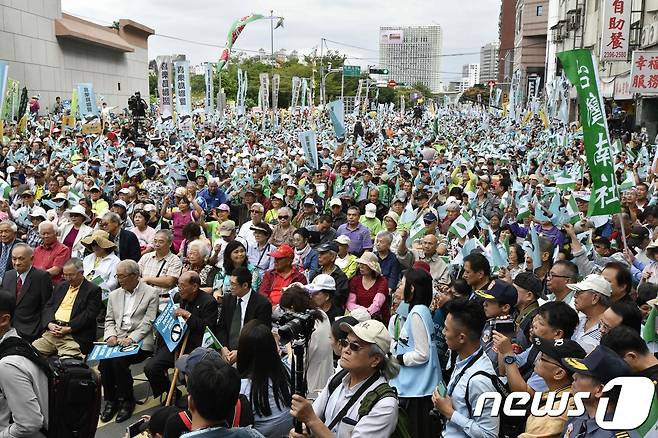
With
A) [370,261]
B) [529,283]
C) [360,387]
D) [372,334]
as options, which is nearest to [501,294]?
[529,283]

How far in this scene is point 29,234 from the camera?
29.5 ft

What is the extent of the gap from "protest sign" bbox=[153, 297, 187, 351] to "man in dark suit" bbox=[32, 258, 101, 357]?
686 millimetres

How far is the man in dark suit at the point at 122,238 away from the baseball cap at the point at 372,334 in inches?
210

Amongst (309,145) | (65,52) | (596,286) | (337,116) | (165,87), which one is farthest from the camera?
(65,52)

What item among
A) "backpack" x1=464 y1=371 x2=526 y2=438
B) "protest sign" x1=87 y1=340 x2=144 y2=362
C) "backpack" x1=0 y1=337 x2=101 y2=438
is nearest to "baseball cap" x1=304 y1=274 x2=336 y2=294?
"protest sign" x1=87 y1=340 x2=144 y2=362

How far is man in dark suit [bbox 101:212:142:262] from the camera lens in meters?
8.05

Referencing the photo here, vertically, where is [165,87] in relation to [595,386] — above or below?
above

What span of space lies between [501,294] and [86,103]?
19.2 metres

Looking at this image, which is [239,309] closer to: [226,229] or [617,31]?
[226,229]

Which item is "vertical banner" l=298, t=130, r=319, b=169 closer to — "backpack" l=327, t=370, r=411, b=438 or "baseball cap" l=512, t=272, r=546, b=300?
"baseball cap" l=512, t=272, r=546, b=300

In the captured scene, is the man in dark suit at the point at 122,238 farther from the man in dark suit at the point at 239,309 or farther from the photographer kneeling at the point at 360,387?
the photographer kneeling at the point at 360,387

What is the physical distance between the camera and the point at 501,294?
4457mm

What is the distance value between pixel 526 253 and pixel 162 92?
17.2m

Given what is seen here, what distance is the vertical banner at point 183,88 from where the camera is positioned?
Answer: 66.0 ft
